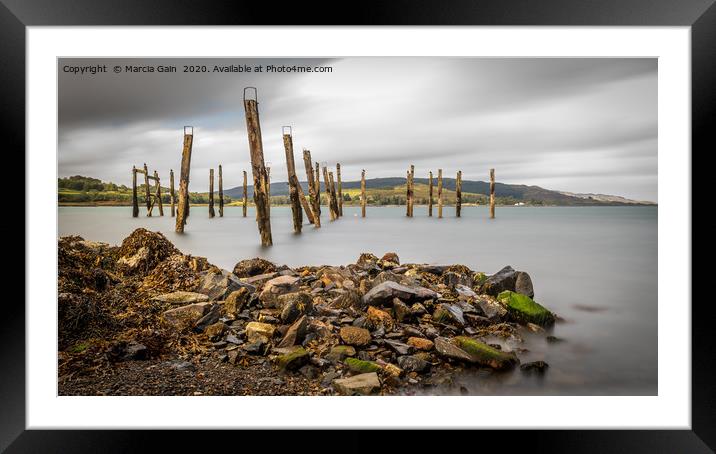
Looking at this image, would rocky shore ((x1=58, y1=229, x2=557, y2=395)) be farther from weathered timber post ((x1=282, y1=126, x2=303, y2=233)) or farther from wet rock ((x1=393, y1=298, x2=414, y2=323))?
weathered timber post ((x1=282, y1=126, x2=303, y2=233))

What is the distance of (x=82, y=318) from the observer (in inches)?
120

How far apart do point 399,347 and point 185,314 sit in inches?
66.0

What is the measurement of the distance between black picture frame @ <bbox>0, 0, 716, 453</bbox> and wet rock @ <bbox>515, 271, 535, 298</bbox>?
1304 mm

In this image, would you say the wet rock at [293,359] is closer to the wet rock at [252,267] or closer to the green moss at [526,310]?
the wet rock at [252,267]

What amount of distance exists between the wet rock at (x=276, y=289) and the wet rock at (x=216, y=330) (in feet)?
1.23

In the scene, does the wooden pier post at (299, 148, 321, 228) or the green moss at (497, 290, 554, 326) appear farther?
the wooden pier post at (299, 148, 321, 228)

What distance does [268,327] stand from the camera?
3.02 metres

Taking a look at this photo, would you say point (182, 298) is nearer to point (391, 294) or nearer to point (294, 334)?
point (294, 334)

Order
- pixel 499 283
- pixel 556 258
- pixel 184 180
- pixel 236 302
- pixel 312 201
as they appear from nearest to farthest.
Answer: pixel 236 302, pixel 499 283, pixel 556 258, pixel 184 180, pixel 312 201

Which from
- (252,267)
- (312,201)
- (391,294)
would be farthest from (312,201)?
(391,294)

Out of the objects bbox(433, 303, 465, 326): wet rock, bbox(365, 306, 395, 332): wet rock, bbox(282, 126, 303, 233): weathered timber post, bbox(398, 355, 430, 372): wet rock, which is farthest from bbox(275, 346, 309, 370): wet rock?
bbox(282, 126, 303, 233): weathered timber post

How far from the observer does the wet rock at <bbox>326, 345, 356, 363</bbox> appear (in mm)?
2852
